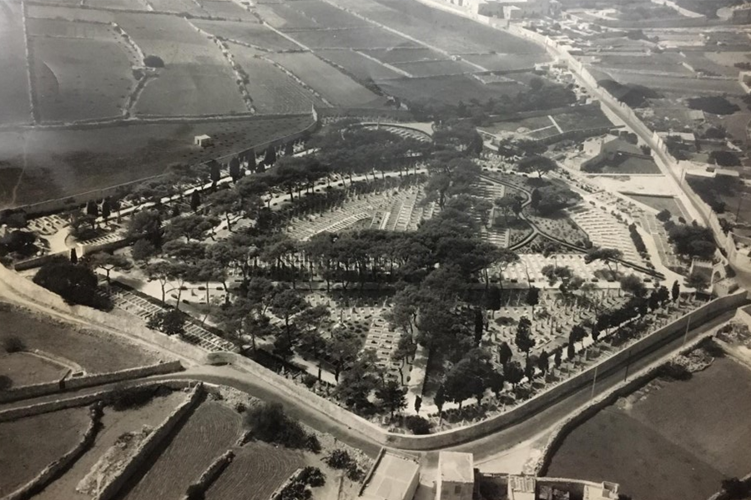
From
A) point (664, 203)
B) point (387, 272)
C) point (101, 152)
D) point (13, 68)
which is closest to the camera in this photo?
point (387, 272)

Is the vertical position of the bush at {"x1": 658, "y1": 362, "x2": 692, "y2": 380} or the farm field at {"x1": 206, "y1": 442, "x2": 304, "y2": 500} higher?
the bush at {"x1": 658, "y1": 362, "x2": 692, "y2": 380}

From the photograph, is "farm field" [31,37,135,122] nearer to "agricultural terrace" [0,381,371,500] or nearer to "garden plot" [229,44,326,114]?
"garden plot" [229,44,326,114]

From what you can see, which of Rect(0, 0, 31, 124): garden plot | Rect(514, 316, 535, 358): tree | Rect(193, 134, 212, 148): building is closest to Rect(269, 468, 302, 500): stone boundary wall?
Rect(514, 316, 535, 358): tree

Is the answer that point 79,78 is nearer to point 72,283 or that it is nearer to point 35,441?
point 72,283

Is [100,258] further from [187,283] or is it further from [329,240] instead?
[329,240]

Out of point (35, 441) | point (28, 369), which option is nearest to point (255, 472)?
point (35, 441)

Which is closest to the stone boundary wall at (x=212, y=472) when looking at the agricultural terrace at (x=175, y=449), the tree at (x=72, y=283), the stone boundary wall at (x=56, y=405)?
the agricultural terrace at (x=175, y=449)
